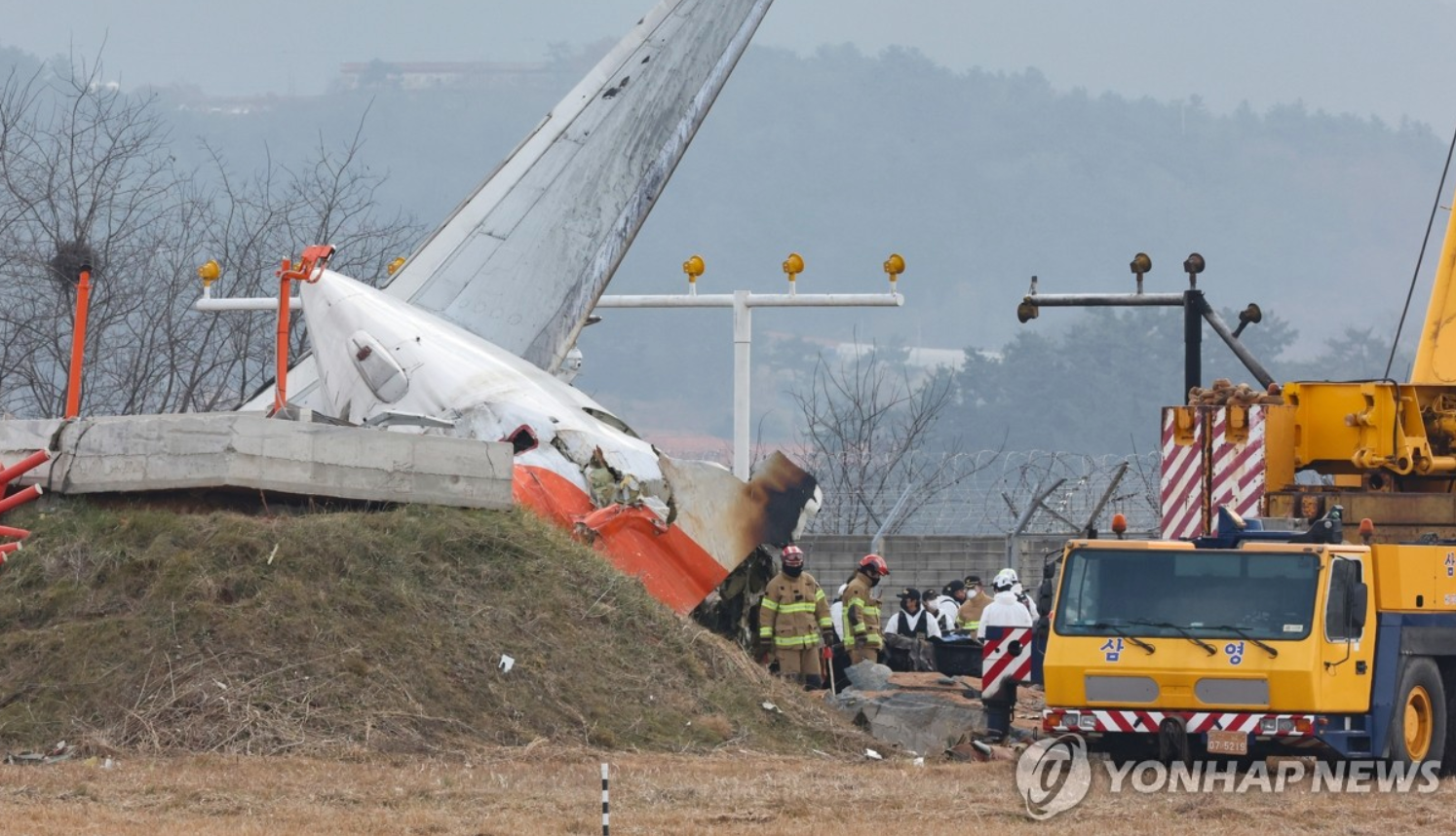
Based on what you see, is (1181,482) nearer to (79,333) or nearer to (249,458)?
(249,458)

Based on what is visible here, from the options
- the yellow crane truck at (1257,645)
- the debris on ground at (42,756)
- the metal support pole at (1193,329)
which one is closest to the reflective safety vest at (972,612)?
the metal support pole at (1193,329)

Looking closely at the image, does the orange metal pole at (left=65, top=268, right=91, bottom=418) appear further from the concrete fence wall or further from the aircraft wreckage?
the concrete fence wall

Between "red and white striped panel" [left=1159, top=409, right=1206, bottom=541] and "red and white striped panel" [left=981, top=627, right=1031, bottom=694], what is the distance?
7.44 ft

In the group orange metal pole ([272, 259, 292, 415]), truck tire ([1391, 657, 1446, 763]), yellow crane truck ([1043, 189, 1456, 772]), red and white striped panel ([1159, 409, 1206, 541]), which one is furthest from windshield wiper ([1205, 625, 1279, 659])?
orange metal pole ([272, 259, 292, 415])

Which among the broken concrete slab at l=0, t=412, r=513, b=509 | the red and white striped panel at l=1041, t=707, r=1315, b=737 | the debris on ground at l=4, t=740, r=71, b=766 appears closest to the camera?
the debris on ground at l=4, t=740, r=71, b=766

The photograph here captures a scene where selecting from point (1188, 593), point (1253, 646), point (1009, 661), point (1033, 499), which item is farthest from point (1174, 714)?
point (1033, 499)

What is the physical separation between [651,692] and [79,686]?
416 centimetres

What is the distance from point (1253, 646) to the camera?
13773 millimetres

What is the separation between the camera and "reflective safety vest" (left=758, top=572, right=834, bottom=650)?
20.1m

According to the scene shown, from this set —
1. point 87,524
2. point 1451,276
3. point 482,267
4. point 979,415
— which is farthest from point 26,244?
point 979,415

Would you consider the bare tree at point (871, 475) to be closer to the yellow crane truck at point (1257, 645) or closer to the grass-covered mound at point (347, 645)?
the grass-covered mound at point (347, 645)

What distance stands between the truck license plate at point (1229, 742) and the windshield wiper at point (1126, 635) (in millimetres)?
696

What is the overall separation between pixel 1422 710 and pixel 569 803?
6.34m

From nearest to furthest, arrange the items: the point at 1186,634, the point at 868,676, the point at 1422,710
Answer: the point at 1186,634
the point at 1422,710
the point at 868,676
